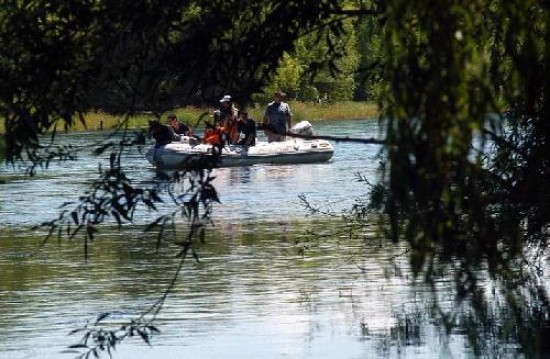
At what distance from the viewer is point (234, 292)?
15.9 m

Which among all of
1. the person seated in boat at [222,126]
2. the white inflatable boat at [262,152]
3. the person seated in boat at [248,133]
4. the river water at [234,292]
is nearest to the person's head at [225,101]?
the person seated in boat at [222,126]

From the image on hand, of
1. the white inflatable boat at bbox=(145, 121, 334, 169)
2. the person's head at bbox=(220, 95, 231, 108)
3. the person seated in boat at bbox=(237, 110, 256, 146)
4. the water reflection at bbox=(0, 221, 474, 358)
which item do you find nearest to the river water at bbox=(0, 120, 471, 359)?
the water reflection at bbox=(0, 221, 474, 358)

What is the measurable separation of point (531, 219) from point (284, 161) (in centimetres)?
2442

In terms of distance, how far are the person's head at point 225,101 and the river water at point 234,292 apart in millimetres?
610

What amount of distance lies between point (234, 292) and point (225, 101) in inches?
204

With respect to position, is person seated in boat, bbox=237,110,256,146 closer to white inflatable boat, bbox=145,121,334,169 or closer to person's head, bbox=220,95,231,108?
white inflatable boat, bbox=145,121,334,169

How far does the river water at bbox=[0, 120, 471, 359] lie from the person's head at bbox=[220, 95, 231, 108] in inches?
24.0

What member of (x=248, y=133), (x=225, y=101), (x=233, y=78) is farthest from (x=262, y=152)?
(x=233, y=78)

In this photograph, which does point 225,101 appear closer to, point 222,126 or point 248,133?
point 222,126

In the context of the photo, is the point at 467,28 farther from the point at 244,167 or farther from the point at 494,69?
the point at 244,167

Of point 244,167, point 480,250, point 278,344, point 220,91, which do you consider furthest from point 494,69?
point 244,167

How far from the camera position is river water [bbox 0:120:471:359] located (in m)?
13.1

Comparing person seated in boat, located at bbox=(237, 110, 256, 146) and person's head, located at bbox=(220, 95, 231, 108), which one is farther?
person seated in boat, located at bbox=(237, 110, 256, 146)

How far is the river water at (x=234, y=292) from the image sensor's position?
1312cm
